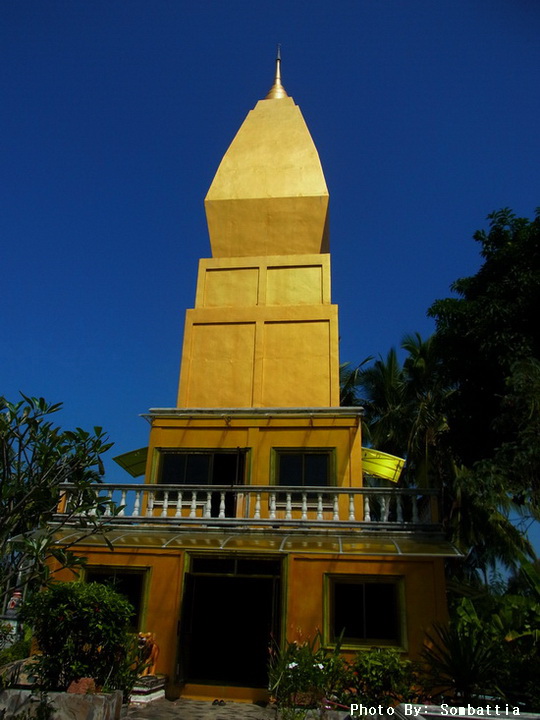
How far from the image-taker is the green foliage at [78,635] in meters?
7.83

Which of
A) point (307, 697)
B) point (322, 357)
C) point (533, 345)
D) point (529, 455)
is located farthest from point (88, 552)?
point (533, 345)

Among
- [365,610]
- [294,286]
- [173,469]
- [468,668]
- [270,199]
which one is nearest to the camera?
[468,668]

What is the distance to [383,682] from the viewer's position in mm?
7930

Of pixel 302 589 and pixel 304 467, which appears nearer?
pixel 302 589

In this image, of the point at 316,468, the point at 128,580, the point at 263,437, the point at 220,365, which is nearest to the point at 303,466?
the point at 316,468

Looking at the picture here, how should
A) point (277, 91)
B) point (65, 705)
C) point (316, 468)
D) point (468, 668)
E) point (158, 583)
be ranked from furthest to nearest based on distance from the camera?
point (277, 91) < point (316, 468) < point (158, 583) < point (468, 668) < point (65, 705)

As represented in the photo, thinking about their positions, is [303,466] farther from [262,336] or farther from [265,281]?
[265,281]

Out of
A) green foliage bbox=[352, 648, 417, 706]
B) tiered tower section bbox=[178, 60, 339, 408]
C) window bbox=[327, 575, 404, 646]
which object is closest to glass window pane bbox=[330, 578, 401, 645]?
window bbox=[327, 575, 404, 646]

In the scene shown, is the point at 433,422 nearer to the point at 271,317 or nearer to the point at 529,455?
the point at 271,317

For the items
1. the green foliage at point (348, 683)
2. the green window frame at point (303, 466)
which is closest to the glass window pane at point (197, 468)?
the green window frame at point (303, 466)

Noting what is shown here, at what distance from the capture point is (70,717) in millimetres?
7078

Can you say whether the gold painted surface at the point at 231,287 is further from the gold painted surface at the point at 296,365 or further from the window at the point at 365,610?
the window at the point at 365,610

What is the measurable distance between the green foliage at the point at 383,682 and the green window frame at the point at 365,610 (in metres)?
2.59

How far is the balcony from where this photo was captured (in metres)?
11.6
